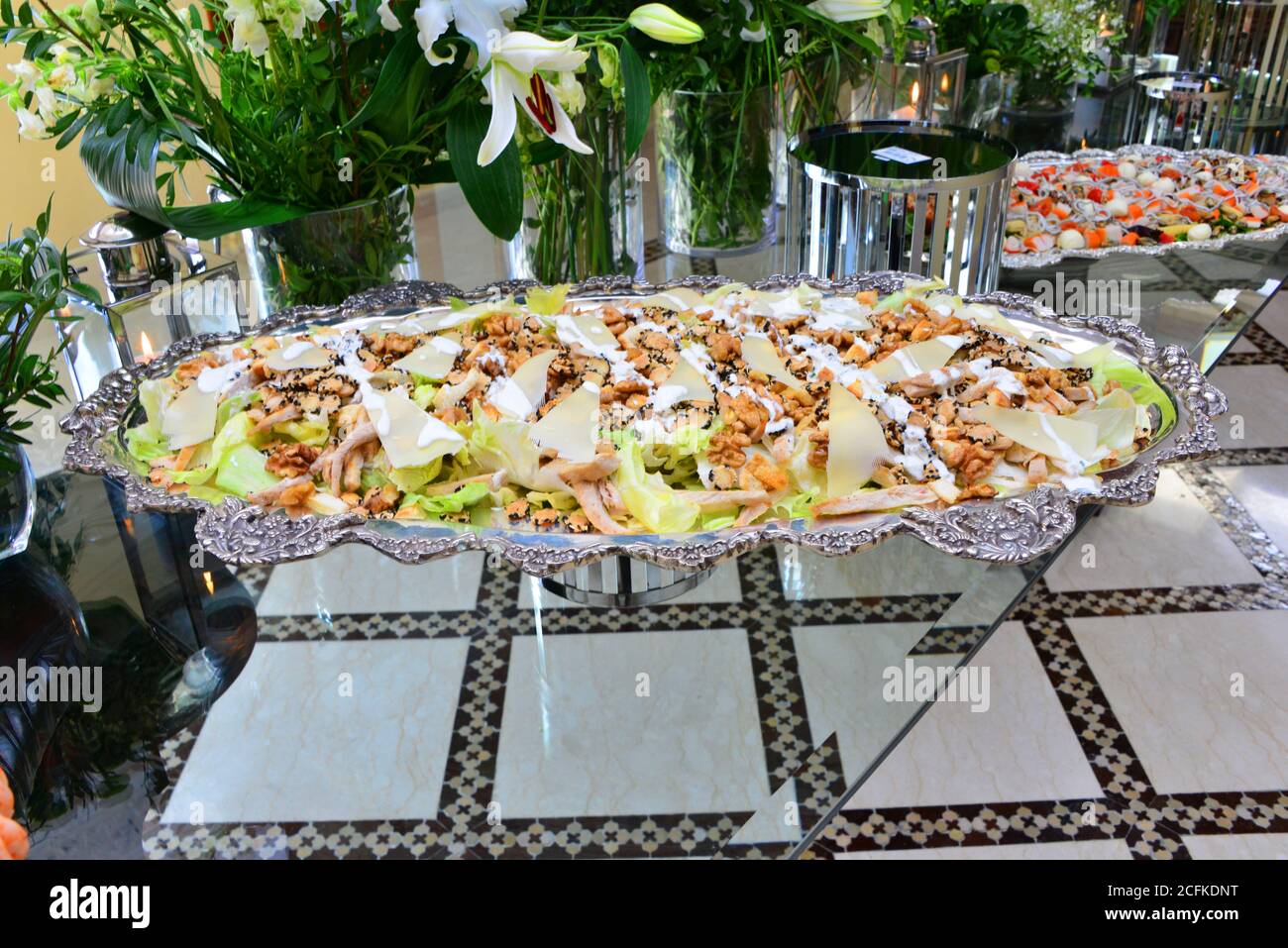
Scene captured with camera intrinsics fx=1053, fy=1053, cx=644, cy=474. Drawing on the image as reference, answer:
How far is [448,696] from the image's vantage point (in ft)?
1.94

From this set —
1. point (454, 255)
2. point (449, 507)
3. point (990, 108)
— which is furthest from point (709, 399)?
point (990, 108)

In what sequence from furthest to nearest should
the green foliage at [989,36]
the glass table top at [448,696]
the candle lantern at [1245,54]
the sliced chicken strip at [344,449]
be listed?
the candle lantern at [1245,54] < the green foliage at [989,36] < the sliced chicken strip at [344,449] < the glass table top at [448,696]

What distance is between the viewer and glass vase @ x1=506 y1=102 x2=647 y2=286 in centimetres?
86

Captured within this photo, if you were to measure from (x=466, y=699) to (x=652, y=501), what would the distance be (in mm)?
154

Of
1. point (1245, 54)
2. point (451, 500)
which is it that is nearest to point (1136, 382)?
point (451, 500)

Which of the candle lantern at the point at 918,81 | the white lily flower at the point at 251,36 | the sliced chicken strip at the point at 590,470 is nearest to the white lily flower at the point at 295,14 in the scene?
the white lily flower at the point at 251,36

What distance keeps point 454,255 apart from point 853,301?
389mm

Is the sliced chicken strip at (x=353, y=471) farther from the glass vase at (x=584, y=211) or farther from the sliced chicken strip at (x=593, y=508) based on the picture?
the glass vase at (x=584, y=211)

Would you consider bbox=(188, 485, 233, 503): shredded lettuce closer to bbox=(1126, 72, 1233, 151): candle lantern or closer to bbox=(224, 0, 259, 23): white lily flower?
bbox=(224, 0, 259, 23): white lily flower

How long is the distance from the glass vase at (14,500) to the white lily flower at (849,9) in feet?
2.22

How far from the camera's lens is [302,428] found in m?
0.64

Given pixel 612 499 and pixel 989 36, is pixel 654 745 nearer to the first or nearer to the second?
pixel 612 499

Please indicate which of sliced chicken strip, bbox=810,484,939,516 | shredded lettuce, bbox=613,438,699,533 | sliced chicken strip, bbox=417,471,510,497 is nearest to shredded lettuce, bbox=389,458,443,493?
sliced chicken strip, bbox=417,471,510,497

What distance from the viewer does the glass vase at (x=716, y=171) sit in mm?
955
